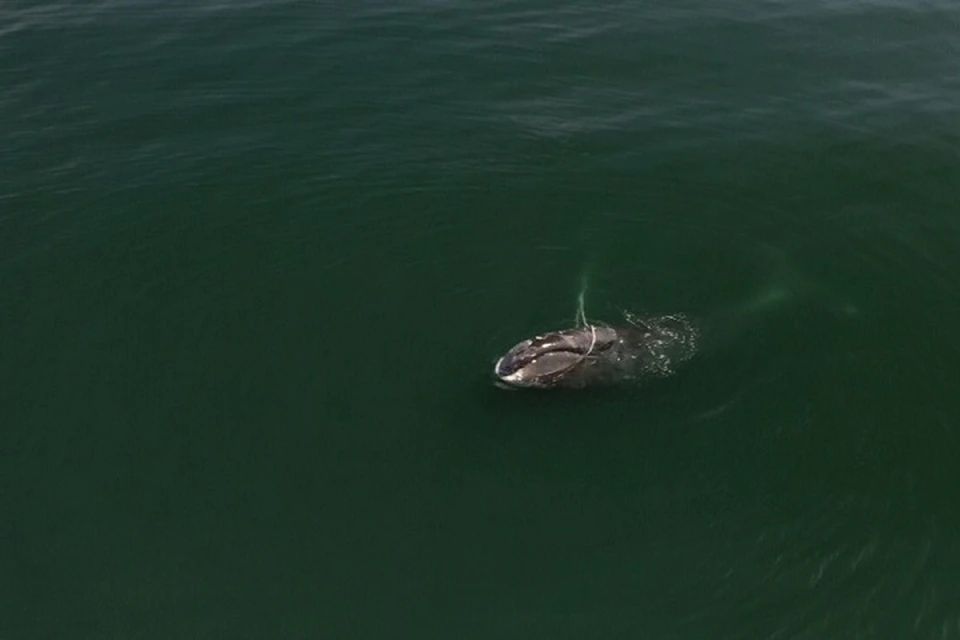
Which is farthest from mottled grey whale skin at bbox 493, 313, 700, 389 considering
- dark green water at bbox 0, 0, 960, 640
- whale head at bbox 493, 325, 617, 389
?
dark green water at bbox 0, 0, 960, 640

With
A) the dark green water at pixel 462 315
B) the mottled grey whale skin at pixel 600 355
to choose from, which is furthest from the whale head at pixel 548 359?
the dark green water at pixel 462 315

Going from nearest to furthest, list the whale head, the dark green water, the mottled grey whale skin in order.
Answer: the dark green water → the whale head → the mottled grey whale skin

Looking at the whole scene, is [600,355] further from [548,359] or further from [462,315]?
[462,315]

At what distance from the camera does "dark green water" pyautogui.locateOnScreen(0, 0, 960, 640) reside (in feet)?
99.1

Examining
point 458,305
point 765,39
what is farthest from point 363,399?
point 765,39

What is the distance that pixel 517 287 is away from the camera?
40719mm

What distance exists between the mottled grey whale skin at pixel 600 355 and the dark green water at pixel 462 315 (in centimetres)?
73

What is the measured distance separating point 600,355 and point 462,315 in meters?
6.69

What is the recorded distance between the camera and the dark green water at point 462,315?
30.2m

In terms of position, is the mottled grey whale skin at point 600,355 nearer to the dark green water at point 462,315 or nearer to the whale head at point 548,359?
the whale head at point 548,359

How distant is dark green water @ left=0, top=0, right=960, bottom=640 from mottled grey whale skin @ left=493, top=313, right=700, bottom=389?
2.40 feet

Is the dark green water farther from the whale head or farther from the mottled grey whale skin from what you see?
the whale head

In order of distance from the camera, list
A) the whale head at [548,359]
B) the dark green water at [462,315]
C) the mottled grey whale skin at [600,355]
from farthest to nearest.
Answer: the mottled grey whale skin at [600,355], the whale head at [548,359], the dark green water at [462,315]

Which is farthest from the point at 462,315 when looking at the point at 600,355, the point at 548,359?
the point at 600,355
